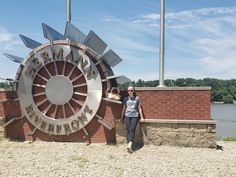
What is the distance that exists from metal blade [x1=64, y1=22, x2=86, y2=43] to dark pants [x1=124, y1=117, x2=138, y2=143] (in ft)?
9.17

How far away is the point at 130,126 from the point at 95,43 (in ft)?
8.88

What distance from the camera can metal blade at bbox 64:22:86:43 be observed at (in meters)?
11.4

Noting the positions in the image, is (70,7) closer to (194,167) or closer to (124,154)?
(124,154)

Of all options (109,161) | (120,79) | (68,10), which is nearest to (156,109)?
(120,79)

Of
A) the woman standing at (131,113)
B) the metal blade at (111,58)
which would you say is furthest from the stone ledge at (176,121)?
the metal blade at (111,58)

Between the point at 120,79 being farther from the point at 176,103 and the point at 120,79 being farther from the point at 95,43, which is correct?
the point at 176,103

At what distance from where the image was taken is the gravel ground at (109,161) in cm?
774

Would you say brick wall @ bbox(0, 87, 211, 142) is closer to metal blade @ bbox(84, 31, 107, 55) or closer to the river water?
metal blade @ bbox(84, 31, 107, 55)

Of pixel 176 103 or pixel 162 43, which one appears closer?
pixel 176 103

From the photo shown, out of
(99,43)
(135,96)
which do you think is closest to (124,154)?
(135,96)

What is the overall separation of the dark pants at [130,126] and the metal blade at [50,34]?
10.7 ft

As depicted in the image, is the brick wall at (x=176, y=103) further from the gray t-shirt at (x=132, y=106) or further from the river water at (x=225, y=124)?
the river water at (x=225, y=124)

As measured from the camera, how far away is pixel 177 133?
33.9ft

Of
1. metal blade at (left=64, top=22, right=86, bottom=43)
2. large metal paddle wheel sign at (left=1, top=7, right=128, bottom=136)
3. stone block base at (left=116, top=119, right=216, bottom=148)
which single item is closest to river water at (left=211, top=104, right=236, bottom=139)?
stone block base at (left=116, top=119, right=216, bottom=148)
